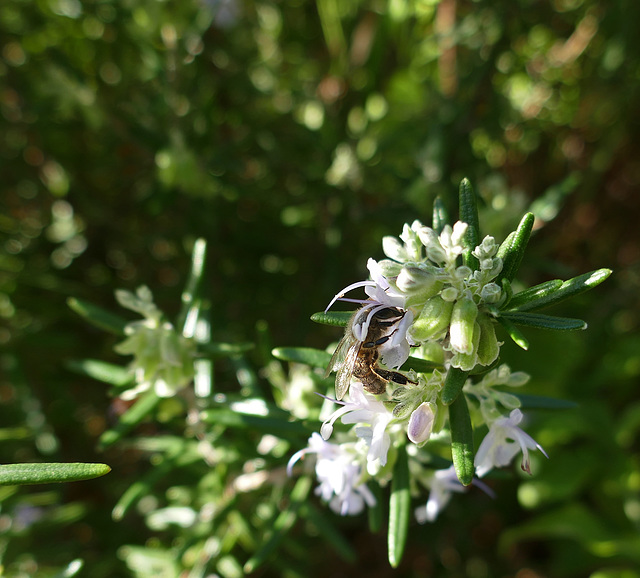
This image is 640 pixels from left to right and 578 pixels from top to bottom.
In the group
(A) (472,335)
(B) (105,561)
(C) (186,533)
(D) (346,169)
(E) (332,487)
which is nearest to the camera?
(A) (472,335)

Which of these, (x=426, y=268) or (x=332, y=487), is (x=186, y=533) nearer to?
(x=332, y=487)

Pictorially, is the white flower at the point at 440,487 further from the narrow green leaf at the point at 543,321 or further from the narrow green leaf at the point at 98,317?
the narrow green leaf at the point at 98,317

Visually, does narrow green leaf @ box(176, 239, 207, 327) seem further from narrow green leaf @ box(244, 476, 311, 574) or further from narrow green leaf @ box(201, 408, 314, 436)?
narrow green leaf @ box(244, 476, 311, 574)

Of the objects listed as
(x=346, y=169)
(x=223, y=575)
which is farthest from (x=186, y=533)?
(x=346, y=169)

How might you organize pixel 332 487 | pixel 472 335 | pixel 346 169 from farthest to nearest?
pixel 346 169, pixel 332 487, pixel 472 335

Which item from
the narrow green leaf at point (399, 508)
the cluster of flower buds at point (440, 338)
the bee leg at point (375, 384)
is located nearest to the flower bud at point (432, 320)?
the cluster of flower buds at point (440, 338)
